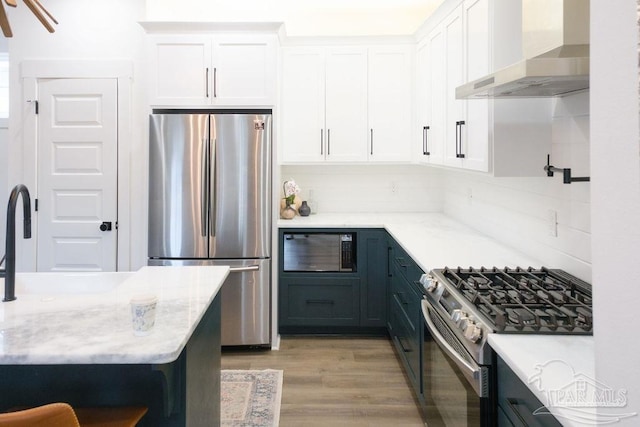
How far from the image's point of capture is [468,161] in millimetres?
2777

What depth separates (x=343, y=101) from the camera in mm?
4230

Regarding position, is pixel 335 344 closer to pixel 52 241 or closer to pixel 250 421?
pixel 250 421

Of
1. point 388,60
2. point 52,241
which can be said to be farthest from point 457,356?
point 52,241

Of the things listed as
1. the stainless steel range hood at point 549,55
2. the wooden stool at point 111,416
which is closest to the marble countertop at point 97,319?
the wooden stool at point 111,416

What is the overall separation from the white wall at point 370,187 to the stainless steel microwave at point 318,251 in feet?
2.32

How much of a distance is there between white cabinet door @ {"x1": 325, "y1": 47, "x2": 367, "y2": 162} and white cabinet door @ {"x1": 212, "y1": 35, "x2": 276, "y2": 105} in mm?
649

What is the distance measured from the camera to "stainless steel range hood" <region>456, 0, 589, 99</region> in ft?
5.54

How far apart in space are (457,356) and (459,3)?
2157 millimetres

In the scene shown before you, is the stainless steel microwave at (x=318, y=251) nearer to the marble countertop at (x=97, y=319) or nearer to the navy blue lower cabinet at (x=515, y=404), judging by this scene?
the marble countertop at (x=97, y=319)

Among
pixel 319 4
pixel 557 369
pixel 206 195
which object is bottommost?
pixel 557 369

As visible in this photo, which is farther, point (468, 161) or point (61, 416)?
point (468, 161)

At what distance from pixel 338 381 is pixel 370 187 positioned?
78.7 inches

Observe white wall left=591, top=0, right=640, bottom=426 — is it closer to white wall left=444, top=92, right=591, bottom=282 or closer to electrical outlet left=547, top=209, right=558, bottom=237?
white wall left=444, top=92, right=591, bottom=282

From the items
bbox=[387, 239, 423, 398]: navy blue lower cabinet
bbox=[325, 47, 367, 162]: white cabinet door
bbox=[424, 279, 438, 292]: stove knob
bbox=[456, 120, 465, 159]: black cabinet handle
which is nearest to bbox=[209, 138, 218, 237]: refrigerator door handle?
bbox=[325, 47, 367, 162]: white cabinet door
